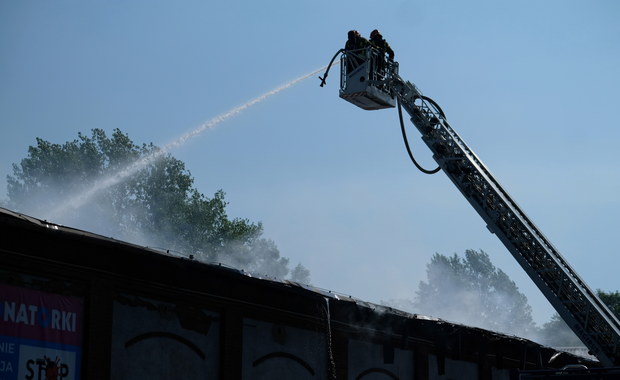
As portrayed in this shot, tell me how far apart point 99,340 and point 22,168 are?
153 feet

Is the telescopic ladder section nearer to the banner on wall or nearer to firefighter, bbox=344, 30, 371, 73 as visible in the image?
firefighter, bbox=344, 30, 371, 73

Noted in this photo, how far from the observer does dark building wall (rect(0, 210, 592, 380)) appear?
14.4 m

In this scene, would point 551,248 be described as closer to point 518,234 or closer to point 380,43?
point 518,234

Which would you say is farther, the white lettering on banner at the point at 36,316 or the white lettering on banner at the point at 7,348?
the white lettering on banner at the point at 36,316

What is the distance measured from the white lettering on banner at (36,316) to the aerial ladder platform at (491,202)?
10342 mm

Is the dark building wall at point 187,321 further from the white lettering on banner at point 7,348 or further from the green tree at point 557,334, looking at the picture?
the green tree at point 557,334

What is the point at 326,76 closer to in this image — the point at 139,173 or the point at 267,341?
the point at 267,341

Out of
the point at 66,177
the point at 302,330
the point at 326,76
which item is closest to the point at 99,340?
the point at 302,330

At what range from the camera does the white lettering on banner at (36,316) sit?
45.8 ft

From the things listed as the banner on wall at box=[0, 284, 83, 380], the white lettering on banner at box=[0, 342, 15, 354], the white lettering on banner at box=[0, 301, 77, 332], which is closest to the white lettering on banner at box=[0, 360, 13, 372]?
the banner on wall at box=[0, 284, 83, 380]

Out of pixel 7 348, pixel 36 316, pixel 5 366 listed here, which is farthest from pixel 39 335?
pixel 5 366

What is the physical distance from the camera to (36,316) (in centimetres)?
1438

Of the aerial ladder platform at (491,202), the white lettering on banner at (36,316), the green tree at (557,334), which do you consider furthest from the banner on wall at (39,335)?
the green tree at (557,334)

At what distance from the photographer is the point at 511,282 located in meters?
118
